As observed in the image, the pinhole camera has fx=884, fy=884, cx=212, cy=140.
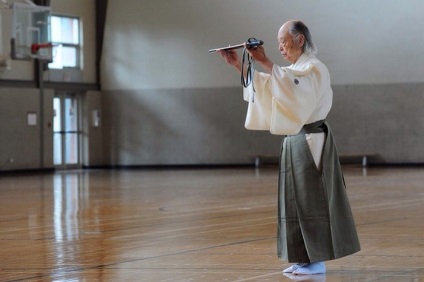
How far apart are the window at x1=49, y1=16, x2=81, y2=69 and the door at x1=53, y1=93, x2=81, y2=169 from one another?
39.9 inches

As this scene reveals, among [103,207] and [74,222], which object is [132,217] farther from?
[103,207]

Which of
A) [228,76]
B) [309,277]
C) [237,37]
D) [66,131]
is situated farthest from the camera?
[66,131]

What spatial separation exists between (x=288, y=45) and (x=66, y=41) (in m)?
22.0

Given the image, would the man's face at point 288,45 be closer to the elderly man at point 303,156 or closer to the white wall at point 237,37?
the elderly man at point 303,156

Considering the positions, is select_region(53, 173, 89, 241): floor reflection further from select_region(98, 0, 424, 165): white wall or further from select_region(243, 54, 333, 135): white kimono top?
select_region(98, 0, 424, 165): white wall

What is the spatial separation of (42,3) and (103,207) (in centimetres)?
1426

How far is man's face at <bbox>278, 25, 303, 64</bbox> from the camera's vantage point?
6.50 m

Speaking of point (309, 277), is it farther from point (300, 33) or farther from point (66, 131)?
point (66, 131)

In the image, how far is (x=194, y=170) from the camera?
27.1 metres

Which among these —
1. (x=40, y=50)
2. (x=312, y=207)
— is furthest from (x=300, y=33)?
(x=40, y=50)

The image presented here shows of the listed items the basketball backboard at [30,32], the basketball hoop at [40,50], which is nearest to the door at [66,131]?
the basketball backboard at [30,32]

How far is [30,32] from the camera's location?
24734 mm

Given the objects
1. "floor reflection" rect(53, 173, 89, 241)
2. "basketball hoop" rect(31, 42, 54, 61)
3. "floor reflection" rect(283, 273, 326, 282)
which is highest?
"basketball hoop" rect(31, 42, 54, 61)

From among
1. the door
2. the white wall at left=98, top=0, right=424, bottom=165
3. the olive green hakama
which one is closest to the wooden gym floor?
the olive green hakama
